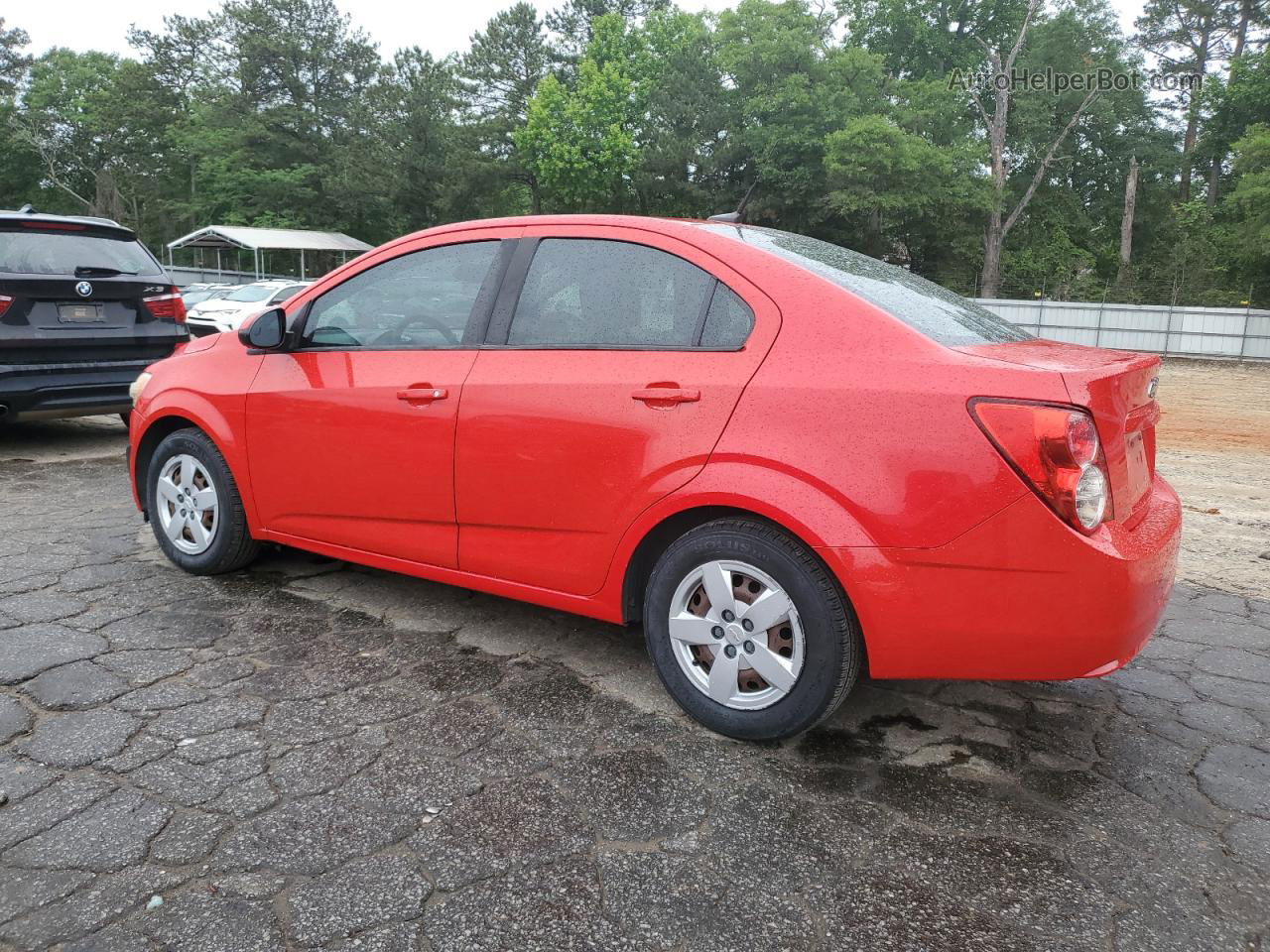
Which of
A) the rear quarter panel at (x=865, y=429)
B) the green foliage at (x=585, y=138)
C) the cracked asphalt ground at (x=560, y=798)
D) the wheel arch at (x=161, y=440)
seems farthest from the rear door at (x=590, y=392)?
the green foliage at (x=585, y=138)

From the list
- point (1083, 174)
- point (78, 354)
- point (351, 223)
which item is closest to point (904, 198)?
point (1083, 174)

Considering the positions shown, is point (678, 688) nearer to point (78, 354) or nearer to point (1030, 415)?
point (1030, 415)

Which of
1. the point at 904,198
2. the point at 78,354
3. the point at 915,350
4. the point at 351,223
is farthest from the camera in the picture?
the point at 351,223

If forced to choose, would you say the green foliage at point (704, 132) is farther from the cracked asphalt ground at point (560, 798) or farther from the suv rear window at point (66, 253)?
the cracked asphalt ground at point (560, 798)

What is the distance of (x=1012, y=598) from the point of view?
7.98 feet

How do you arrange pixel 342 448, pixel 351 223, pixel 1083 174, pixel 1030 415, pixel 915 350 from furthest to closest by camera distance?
pixel 351 223 → pixel 1083 174 → pixel 342 448 → pixel 915 350 → pixel 1030 415

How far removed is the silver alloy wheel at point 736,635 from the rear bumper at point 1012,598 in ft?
0.73

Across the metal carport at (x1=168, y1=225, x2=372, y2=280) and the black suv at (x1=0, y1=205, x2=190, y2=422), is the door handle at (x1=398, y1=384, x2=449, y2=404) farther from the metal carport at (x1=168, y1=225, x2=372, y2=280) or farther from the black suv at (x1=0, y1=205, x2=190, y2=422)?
the metal carport at (x1=168, y1=225, x2=372, y2=280)

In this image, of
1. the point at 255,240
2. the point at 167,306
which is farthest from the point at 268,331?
the point at 255,240

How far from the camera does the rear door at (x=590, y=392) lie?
2.82 metres

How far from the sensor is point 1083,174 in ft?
150

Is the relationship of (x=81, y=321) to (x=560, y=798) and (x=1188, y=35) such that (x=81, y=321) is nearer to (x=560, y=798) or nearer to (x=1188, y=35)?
(x=560, y=798)

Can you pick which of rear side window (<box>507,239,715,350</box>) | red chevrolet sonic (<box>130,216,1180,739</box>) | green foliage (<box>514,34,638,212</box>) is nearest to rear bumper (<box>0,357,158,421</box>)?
red chevrolet sonic (<box>130,216,1180,739</box>)

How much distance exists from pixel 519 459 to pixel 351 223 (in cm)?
5135
